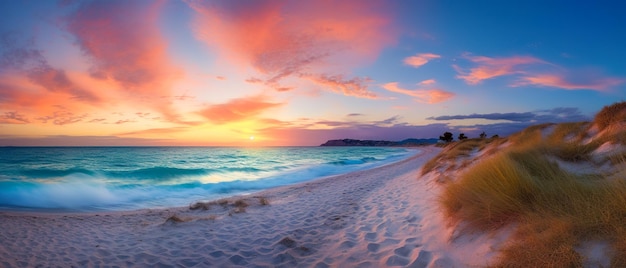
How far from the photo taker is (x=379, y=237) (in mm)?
5434

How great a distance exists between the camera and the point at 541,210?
11.6 feet

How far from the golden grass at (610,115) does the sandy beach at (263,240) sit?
5.69 metres

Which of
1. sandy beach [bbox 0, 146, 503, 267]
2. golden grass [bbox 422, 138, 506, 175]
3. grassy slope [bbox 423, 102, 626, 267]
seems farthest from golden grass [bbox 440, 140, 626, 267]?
golden grass [bbox 422, 138, 506, 175]

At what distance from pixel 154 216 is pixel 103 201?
23.8 ft

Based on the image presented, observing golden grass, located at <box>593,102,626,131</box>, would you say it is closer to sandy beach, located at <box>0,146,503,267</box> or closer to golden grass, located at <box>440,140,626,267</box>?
sandy beach, located at <box>0,146,503,267</box>

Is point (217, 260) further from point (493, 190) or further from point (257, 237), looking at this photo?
point (493, 190)

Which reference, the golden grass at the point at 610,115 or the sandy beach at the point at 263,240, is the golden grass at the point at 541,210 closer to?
the sandy beach at the point at 263,240

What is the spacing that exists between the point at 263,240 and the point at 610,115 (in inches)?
448

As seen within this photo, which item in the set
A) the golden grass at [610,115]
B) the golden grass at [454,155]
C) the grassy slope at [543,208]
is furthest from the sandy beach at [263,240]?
the golden grass at [610,115]

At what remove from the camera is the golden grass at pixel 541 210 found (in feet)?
8.95

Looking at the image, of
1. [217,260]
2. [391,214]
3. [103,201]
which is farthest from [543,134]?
[103,201]

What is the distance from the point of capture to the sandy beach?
4461mm

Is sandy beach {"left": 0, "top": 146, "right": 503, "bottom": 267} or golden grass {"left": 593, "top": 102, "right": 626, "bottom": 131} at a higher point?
golden grass {"left": 593, "top": 102, "right": 626, "bottom": 131}

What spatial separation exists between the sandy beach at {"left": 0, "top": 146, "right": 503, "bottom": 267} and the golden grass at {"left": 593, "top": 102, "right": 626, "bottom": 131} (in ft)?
18.7
